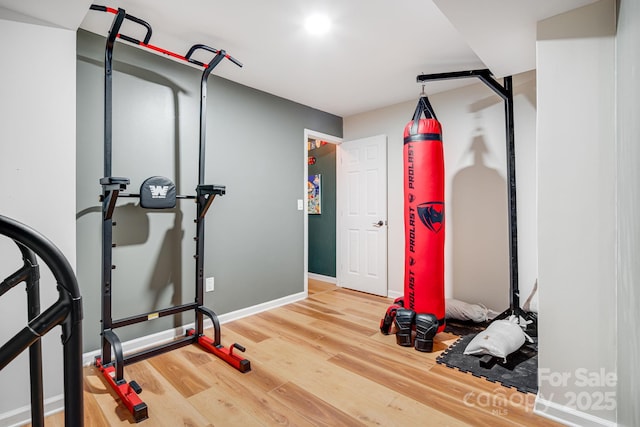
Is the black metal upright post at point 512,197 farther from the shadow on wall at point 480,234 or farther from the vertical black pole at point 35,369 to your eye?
the vertical black pole at point 35,369

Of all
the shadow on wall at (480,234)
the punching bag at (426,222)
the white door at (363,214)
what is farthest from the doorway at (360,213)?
the punching bag at (426,222)

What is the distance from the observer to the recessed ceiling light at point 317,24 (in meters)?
2.13

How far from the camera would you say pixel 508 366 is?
2.21 metres

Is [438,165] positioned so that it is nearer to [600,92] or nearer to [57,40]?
[600,92]

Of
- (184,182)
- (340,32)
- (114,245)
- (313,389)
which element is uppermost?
(340,32)

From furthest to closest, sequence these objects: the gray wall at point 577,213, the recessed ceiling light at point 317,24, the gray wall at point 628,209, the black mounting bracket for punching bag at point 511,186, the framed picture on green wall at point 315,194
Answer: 1. the framed picture on green wall at point 315,194
2. the black mounting bracket for punching bag at point 511,186
3. the recessed ceiling light at point 317,24
4. the gray wall at point 577,213
5. the gray wall at point 628,209

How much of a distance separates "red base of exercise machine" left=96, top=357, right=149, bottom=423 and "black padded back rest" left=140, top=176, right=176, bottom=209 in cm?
109

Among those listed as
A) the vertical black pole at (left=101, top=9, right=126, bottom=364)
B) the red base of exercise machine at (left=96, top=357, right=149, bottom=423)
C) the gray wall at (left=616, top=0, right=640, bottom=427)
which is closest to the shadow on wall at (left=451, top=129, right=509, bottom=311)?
the gray wall at (left=616, top=0, right=640, bottom=427)

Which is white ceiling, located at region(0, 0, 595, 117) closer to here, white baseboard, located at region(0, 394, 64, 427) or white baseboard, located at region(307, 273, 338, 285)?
white baseboard, located at region(0, 394, 64, 427)

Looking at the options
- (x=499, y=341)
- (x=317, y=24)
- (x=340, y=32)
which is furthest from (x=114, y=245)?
(x=499, y=341)

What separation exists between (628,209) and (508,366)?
147cm

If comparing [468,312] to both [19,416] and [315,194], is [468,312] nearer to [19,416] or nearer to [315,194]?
[315,194]

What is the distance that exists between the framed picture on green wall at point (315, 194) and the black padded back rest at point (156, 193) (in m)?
2.89

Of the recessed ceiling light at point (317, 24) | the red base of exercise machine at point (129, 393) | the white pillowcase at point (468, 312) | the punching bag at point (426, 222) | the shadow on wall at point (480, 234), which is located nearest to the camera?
the red base of exercise machine at point (129, 393)
